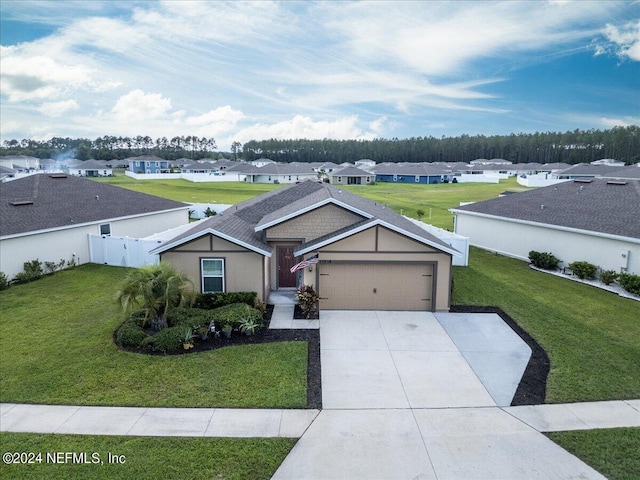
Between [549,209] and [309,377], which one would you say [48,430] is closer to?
[309,377]

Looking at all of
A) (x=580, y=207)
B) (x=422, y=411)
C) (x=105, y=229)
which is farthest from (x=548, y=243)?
(x=105, y=229)

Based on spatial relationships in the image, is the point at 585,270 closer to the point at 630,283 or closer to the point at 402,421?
the point at 630,283

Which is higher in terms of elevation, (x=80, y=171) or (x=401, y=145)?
A: (x=401, y=145)

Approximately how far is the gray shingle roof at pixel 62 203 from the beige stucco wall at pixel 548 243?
21.0 meters

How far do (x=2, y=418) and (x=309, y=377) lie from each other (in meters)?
6.84

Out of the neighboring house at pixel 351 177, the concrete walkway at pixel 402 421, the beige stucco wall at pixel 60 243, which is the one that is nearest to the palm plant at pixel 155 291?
the concrete walkway at pixel 402 421

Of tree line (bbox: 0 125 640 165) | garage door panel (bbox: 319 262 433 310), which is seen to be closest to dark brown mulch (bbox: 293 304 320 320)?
garage door panel (bbox: 319 262 433 310)

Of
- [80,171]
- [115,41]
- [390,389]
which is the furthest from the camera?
[80,171]

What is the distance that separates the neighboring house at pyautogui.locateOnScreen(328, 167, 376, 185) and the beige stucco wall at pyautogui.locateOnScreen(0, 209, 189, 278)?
55.0m

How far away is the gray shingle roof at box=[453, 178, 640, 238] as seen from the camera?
66.3ft

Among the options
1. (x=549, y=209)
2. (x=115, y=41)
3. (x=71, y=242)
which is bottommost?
(x=71, y=242)

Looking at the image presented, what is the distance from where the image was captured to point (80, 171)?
97438mm

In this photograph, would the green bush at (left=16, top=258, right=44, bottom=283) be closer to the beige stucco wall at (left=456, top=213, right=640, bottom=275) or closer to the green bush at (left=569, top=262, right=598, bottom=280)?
the beige stucco wall at (left=456, top=213, right=640, bottom=275)

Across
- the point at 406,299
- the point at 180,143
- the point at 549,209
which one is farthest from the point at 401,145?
the point at 406,299
